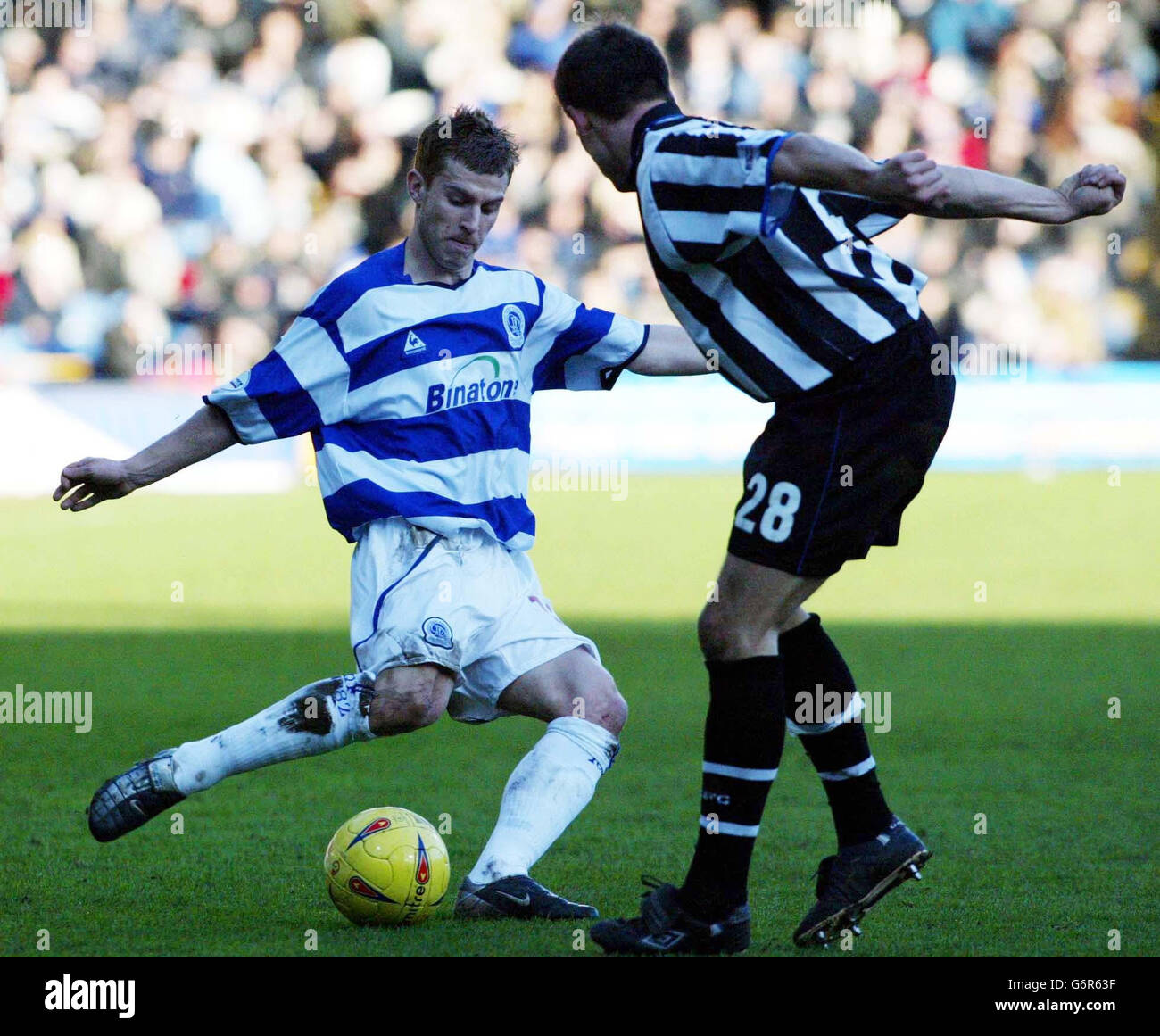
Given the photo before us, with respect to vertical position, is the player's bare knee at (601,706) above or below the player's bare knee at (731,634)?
below

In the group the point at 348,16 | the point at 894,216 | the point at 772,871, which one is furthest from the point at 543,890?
the point at 348,16

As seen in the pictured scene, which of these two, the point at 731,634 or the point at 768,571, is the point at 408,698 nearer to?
the point at 731,634

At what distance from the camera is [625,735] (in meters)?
7.23

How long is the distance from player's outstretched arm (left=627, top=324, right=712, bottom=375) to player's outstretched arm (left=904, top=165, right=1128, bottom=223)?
138cm

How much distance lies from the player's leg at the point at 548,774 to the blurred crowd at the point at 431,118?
13398 mm

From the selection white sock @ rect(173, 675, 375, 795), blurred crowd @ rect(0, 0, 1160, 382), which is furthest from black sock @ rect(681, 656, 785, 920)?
blurred crowd @ rect(0, 0, 1160, 382)

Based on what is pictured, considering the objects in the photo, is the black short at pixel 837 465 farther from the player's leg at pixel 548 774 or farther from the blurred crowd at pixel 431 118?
the blurred crowd at pixel 431 118

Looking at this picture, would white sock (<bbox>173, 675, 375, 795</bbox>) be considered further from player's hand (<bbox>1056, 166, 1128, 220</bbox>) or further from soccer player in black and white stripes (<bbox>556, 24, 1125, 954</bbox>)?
player's hand (<bbox>1056, 166, 1128, 220</bbox>)

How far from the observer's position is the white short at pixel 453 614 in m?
4.57

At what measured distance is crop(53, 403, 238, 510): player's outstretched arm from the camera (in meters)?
4.55

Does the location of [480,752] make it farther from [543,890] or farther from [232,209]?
[232,209]
